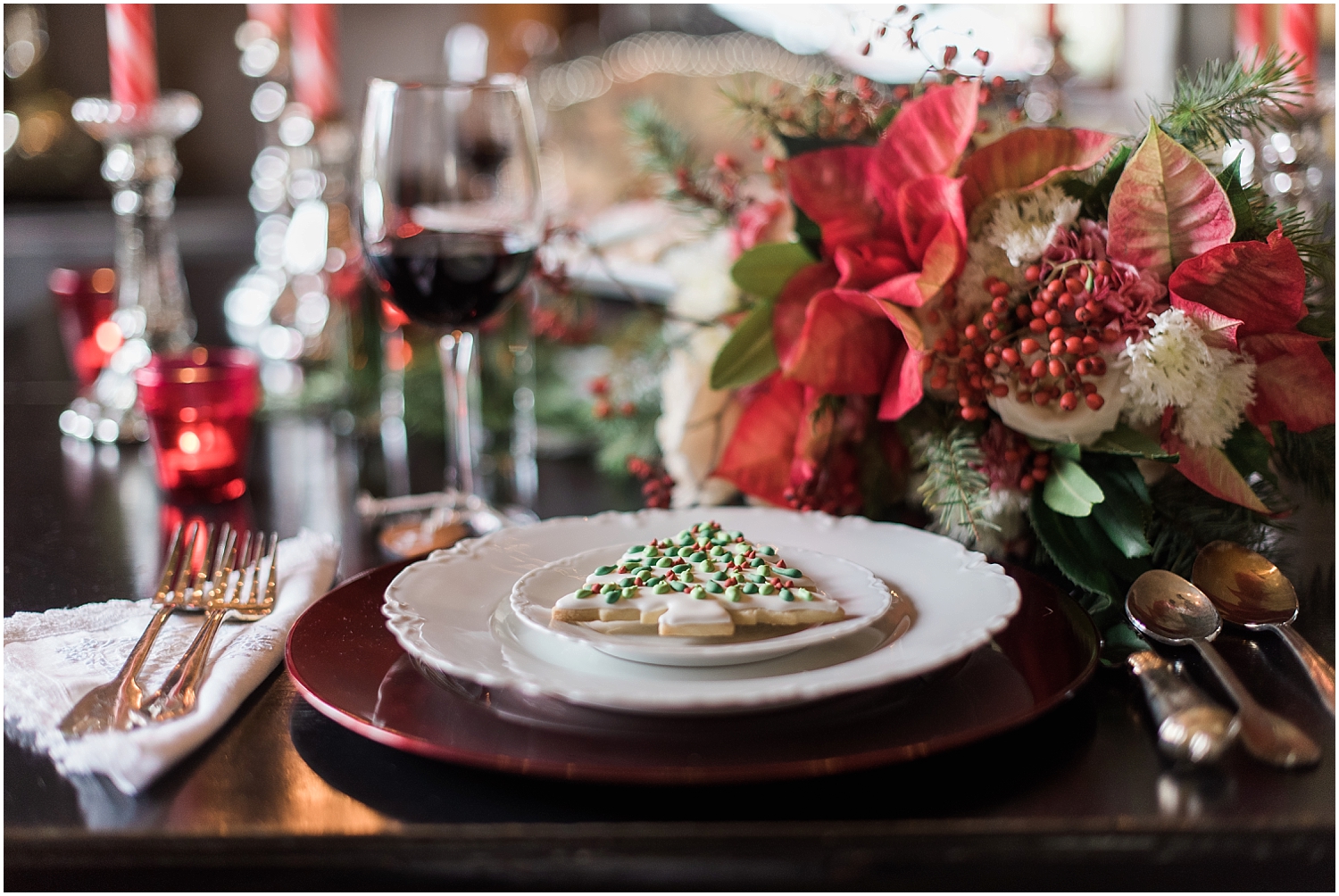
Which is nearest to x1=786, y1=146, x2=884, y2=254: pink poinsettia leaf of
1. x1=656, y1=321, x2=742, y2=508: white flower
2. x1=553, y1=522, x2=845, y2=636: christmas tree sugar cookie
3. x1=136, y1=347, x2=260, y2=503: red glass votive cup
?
x1=656, y1=321, x2=742, y2=508: white flower

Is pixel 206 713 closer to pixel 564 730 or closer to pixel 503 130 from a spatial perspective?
pixel 564 730

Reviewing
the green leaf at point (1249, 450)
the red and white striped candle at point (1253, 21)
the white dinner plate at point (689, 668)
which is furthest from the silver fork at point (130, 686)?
the red and white striped candle at point (1253, 21)

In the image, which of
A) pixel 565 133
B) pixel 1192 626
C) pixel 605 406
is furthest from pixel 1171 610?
pixel 565 133

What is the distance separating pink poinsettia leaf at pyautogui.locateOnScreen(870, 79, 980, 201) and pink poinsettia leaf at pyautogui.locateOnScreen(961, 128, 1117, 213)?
1 centimetres

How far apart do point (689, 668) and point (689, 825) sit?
0.07 meters

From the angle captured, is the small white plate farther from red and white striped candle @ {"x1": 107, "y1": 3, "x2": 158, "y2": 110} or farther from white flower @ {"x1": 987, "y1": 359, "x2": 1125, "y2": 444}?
red and white striped candle @ {"x1": 107, "y1": 3, "x2": 158, "y2": 110}

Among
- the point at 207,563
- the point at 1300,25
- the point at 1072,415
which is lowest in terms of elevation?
the point at 207,563

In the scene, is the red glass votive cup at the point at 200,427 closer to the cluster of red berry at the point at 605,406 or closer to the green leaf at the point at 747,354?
the cluster of red berry at the point at 605,406

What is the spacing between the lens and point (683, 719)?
0.43 metres

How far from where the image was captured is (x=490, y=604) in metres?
0.51

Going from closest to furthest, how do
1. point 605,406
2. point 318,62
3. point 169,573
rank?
point 169,573 < point 605,406 < point 318,62

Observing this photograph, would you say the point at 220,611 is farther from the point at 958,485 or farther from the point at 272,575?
the point at 958,485

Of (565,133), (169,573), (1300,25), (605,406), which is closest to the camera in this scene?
(169,573)

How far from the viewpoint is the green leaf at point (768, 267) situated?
2.21ft
